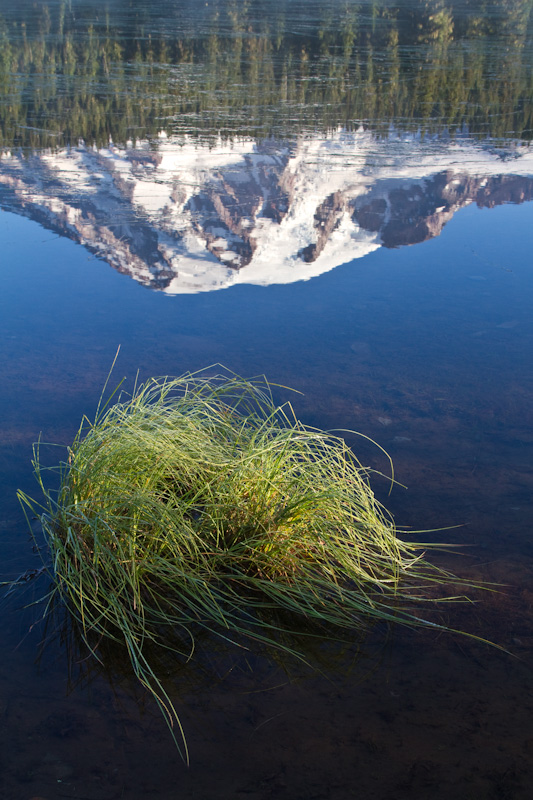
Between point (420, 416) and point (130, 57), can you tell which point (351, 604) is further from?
point (130, 57)

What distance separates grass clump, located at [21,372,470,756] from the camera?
2178 mm

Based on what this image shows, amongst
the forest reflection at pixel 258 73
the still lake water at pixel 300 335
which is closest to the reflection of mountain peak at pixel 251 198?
the still lake water at pixel 300 335

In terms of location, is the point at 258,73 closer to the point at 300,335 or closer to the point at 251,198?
the point at 251,198

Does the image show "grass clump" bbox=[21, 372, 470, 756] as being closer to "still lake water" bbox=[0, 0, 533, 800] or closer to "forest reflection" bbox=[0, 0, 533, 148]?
"still lake water" bbox=[0, 0, 533, 800]

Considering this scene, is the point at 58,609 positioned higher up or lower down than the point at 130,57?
lower down

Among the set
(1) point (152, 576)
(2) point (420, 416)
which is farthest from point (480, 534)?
(1) point (152, 576)

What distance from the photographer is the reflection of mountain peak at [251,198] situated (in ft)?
17.0

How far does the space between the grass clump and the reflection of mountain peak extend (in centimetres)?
251

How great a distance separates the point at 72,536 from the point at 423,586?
1.21m

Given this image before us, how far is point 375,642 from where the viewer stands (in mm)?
2137

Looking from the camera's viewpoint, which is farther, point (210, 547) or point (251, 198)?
point (251, 198)

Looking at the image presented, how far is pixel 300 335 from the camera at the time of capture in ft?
13.5

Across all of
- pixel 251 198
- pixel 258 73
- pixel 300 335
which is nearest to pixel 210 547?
pixel 300 335

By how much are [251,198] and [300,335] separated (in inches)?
102
